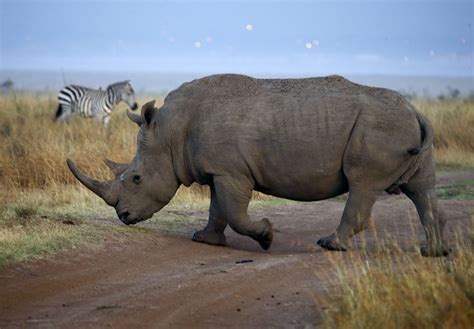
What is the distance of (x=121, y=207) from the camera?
10523 mm

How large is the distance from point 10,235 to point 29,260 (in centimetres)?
75

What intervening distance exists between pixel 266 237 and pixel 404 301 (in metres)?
3.24

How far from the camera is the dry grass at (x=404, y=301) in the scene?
6738mm

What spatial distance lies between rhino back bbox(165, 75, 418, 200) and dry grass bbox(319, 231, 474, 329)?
2413mm

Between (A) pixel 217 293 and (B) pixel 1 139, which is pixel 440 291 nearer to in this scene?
(A) pixel 217 293

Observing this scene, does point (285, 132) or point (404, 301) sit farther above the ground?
point (285, 132)

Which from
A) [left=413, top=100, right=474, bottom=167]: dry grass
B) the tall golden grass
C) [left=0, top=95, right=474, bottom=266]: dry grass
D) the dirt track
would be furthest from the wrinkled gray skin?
[left=413, top=100, right=474, bottom=167]: dry grass

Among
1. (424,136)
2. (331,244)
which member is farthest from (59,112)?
(424,136)

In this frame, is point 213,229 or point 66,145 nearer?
point 213,229

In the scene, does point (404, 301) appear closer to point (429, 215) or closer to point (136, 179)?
point (429, 215)

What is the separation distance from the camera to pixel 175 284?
8.34 metres

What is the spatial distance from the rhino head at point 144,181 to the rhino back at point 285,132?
399mm

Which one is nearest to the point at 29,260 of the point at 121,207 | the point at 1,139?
the point at 121,207

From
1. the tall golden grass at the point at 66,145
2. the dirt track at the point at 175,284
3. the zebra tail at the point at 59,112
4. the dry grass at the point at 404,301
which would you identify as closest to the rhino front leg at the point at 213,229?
the dirt track at the point at 175,284
